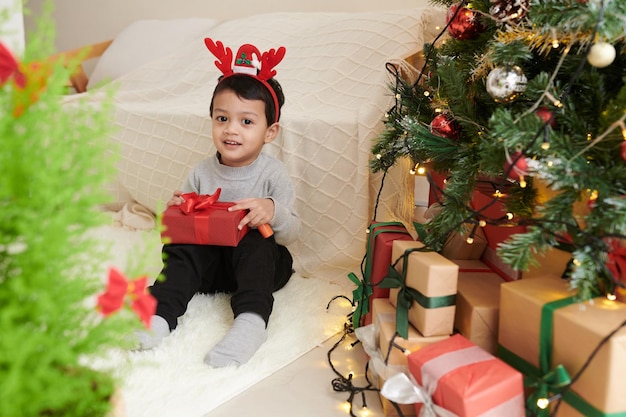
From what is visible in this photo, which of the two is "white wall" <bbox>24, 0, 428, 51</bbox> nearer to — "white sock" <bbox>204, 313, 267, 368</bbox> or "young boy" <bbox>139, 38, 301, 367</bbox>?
"young boy" <bbox>139, 38, 301, 367</bbox>

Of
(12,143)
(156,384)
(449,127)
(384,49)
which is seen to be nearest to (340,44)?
(384,49)

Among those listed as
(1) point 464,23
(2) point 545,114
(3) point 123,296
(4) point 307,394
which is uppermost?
(1) point 464,23

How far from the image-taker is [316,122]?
4.50 feet

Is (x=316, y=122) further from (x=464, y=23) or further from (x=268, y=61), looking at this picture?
(x=464, y=23)

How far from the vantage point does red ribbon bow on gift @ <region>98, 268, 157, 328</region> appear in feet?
1.33

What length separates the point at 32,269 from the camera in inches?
15.9

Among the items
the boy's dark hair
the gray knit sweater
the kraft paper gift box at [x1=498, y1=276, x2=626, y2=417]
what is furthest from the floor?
the boy's dark hair

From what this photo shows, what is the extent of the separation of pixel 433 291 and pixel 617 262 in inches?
9.6

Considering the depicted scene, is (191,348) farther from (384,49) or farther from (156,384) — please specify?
(384,49)

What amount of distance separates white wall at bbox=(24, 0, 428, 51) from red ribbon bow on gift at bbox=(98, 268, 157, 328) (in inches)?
73.2

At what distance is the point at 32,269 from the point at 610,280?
0.68 m

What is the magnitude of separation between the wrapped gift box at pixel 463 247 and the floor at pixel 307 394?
0.25 meters

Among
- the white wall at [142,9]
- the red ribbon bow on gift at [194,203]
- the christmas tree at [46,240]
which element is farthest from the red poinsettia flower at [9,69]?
the white wall at [142,9]

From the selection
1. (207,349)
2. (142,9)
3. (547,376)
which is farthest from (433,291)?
(142,9)
